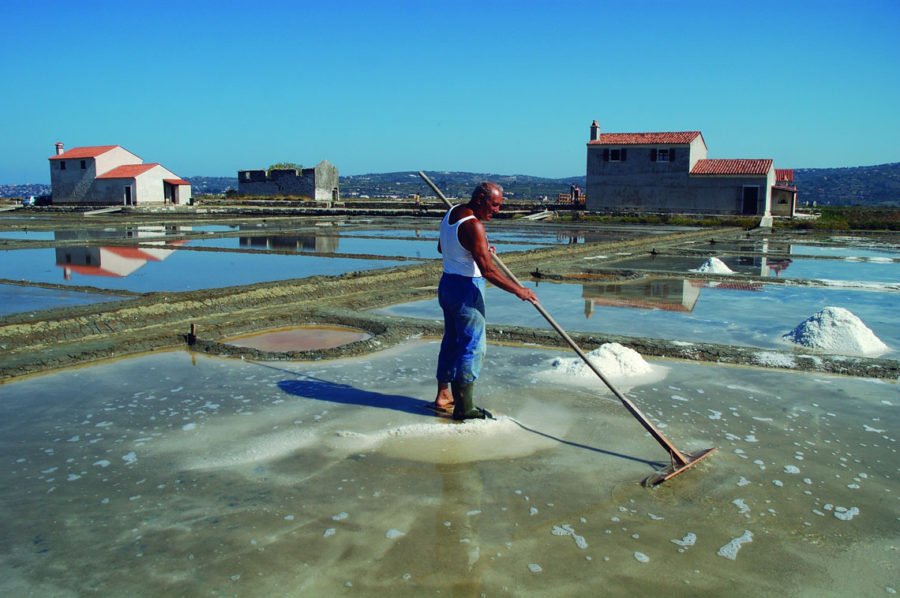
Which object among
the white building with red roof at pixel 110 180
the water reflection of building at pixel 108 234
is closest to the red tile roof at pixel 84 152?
the white building with red roof at pixel 110 180

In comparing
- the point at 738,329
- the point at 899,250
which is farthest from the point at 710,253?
the point at 738,329

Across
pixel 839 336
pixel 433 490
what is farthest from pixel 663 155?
pixel 433 490

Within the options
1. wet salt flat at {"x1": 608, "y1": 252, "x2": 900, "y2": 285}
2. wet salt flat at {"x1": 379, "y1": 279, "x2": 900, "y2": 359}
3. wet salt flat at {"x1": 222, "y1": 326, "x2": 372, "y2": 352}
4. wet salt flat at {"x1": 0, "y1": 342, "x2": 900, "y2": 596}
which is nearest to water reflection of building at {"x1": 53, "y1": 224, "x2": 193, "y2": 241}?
wet salt flat at {"x1": 608, "y1": 252, "x2": 900, "y2": 285}

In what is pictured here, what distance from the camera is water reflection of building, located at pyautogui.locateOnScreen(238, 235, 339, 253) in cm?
1722

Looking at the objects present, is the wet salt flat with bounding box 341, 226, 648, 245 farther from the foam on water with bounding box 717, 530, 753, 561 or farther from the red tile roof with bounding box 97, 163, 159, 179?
the red tile roof with bounding box 97, 163, 159, 179

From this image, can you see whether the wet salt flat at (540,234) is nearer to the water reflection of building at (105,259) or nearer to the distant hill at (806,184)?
the water reflection of building at (105,259)

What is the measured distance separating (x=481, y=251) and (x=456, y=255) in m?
0.21

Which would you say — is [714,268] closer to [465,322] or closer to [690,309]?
[690,309]

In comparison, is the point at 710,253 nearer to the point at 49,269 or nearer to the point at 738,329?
Answer: the point at 738,329

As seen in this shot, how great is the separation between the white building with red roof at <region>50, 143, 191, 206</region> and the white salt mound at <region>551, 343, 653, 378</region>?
134 ft

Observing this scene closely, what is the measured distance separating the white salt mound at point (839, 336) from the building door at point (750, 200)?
27401 mm

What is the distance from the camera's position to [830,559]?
272 cm

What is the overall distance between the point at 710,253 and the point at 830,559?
15.2 meters

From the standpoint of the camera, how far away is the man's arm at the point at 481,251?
156 inches
